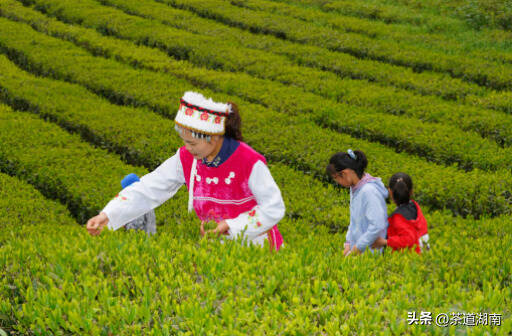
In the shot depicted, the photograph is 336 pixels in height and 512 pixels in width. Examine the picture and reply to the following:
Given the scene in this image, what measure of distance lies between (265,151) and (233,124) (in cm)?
525

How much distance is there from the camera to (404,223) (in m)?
4.75

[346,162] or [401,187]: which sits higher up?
[346,162]

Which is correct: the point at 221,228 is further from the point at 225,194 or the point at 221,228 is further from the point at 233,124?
the point at 233,124

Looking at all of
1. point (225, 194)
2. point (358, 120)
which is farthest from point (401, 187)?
point (358, 120)

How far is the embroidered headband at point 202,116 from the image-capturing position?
143 inches

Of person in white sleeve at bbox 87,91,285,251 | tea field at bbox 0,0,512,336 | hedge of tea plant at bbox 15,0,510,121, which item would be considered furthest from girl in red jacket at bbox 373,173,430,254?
hedge of tea plant at bbox 15,0,510,121

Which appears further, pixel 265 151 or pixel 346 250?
pixel 265 151

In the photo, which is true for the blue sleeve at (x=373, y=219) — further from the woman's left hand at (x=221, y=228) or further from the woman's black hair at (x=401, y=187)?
the woman's left hand at (x=221, y=228)

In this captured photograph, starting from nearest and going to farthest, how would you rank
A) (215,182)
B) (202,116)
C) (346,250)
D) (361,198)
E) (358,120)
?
(202,116) → (215,182) → (361,198) → (346,250) → (358,120)

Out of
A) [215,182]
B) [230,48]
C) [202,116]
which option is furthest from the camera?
[230,48]

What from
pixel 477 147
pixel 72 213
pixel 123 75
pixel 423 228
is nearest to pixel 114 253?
pixel 423 228

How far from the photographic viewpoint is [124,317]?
116 inches

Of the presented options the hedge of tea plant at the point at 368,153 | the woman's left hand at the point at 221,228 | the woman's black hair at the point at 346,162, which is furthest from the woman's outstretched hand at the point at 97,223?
the hedge of tea plant at the point at 368,153

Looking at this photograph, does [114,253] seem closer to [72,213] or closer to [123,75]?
[72,213]
